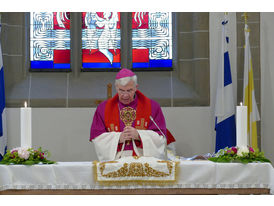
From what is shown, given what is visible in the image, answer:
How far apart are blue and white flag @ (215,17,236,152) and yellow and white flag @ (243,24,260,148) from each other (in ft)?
0.74

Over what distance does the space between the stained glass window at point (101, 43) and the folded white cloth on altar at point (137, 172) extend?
4426mm

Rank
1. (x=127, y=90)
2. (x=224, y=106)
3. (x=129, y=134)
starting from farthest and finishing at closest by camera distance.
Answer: (x=224, y=106), (x=127, y=90), (x=129, y=134)

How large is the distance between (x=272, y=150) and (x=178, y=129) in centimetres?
155

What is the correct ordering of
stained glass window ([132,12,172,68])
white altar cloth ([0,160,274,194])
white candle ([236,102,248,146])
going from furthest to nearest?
1. stained glass window ([132,12,172,68])
2. white candle ([236,102,248,146])
3. white altar cloth ([0,160,274,194])

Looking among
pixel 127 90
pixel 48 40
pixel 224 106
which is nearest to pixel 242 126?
pixel 127 90

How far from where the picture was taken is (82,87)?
902cm

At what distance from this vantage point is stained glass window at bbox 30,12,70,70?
9227 mm

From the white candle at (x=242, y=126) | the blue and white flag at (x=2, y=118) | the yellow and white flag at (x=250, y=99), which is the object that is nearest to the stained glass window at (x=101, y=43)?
the blue and white flag at (x=2, y=118)

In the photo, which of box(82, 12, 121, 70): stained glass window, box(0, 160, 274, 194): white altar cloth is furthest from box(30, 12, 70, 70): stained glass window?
box(0, 160, 274, 194): white altar cloth

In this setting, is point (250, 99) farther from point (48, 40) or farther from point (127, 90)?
point (48, 40)

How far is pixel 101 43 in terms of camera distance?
9.25 meters

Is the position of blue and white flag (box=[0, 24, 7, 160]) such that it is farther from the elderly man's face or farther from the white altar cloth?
the white altar cloth

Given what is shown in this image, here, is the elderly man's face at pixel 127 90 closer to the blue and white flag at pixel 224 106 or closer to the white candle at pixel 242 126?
the white candle at pixel 242 126

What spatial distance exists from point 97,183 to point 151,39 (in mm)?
4765
